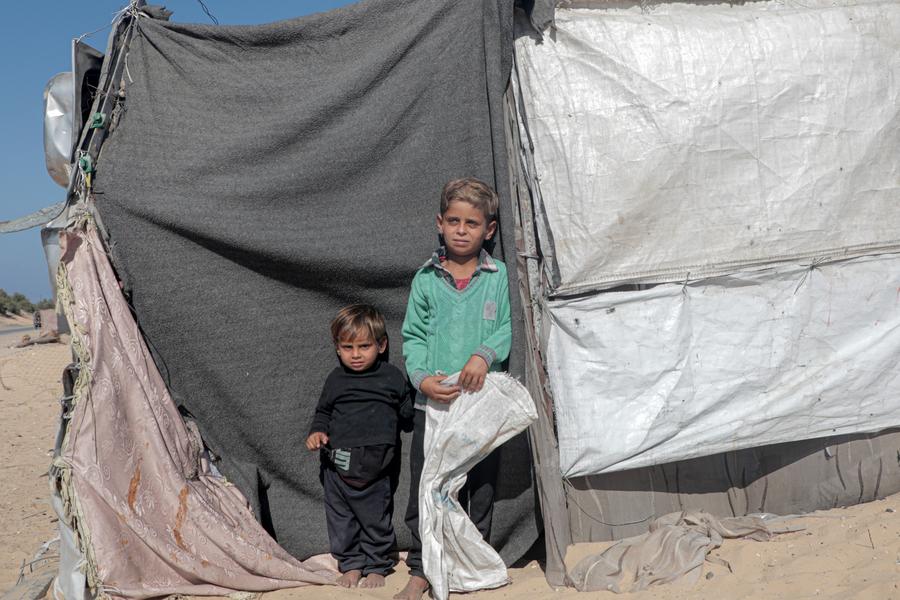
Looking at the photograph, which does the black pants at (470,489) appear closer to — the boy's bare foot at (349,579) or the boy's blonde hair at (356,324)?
the boy's bare foot at (349,579)

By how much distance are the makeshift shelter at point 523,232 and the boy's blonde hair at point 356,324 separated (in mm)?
114

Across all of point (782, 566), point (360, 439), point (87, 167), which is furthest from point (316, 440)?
point (782, 566)

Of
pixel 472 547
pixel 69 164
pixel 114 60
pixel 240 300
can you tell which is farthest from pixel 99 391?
pixel 472 547

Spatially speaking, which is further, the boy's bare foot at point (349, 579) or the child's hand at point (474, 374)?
the boy's bare foot at point (349, 579)

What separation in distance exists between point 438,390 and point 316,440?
23.9 inches

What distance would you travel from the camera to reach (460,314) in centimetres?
308

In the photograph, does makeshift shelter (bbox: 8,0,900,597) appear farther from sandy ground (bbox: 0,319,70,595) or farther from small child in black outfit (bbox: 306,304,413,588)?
sandy ground (bbox: 0,319,70,595)

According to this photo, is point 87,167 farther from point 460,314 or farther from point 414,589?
point 414,589

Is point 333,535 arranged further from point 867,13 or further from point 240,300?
point 867,13

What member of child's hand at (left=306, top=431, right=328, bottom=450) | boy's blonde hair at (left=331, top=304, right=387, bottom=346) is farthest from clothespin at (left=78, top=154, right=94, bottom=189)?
child's hand at (left=306, top=431, right=328, bottom=450)

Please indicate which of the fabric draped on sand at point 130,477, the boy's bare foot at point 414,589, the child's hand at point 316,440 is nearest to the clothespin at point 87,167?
the fabric draped on sand at point 130,477

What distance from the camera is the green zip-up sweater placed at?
3072 millimetres

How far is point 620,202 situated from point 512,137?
525mm

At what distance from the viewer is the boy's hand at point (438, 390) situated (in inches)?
118
